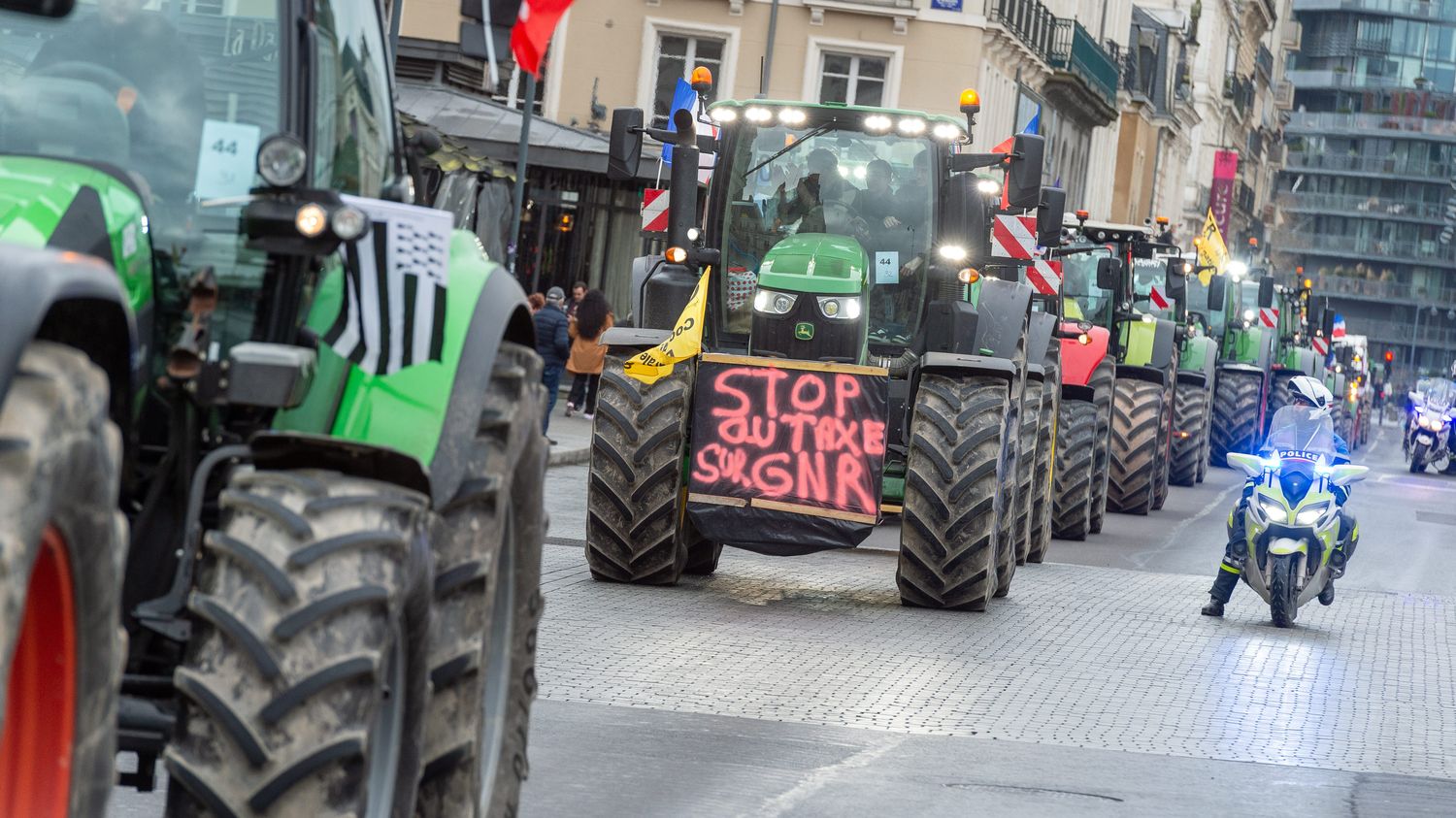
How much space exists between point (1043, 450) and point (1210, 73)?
227 feet

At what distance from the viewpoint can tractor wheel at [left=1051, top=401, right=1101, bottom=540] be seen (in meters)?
19.4

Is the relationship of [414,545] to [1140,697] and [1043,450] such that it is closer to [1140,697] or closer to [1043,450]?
[1140,697]

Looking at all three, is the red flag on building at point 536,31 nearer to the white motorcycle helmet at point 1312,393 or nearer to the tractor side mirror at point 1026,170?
the tractor side mirror at point 1026,170

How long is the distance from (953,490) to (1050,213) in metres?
3.81

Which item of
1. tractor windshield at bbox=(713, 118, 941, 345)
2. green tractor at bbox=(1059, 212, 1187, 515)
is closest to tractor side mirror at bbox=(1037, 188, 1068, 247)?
tractor windshield at bbox=(713, 118, 941, 345)

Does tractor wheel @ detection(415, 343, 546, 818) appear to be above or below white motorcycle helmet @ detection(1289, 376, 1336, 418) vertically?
below

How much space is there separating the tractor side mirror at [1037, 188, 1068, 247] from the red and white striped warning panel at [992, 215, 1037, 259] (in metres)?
2.31

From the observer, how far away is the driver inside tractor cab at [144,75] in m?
4.83

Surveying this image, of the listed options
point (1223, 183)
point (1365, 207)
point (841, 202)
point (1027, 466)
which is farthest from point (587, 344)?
point (1365, 207)

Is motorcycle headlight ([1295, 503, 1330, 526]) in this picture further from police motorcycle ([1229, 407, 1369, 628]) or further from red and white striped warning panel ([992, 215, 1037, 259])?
red and white striped warning panel ([992, 215, 1037, 259])

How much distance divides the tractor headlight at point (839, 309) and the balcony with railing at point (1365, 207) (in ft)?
541

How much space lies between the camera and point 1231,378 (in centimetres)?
3084

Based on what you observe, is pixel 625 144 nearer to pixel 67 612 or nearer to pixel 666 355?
pixel 666 355

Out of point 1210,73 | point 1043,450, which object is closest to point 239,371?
point 1043,450
